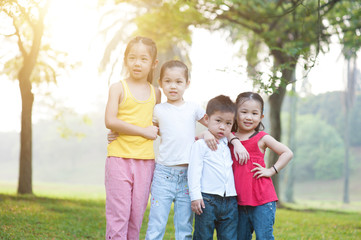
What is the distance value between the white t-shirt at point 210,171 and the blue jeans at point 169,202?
118 millimetres

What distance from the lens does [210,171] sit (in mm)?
3236

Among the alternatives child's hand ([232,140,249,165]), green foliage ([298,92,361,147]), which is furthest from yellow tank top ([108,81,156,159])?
green foliage ([298,92,361,147])

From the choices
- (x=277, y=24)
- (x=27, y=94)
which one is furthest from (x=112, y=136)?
(x=277, y=24)

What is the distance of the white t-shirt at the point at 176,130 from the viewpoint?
3.25m

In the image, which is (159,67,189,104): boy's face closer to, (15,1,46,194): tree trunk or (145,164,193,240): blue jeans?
(145,164,193,240): blue jeans

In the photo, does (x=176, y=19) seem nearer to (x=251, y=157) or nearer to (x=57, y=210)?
(x=57, y=210)

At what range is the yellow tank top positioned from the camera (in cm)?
327

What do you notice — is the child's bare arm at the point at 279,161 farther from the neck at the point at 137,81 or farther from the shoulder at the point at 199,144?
the neck at the point at 137,81

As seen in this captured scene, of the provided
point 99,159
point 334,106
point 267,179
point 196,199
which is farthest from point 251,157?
point 99,159

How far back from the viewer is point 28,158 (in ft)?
32.8

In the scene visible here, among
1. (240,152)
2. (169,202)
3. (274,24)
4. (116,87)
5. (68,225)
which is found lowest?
(68,225)

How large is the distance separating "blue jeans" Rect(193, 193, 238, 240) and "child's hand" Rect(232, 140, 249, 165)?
30cm

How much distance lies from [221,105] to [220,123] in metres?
0.14

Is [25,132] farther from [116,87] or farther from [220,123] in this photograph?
[220,123]
